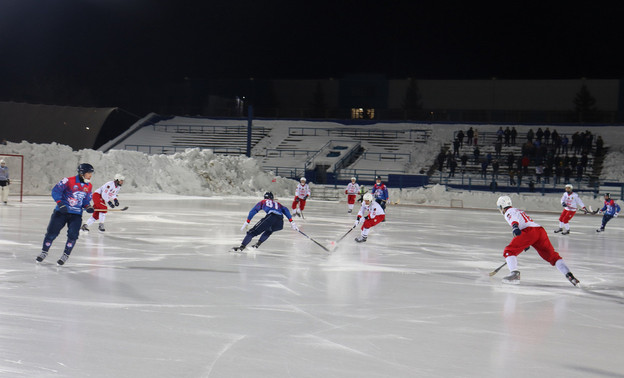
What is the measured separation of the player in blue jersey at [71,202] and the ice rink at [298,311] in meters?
0.46

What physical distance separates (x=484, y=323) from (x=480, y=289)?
1.99 m

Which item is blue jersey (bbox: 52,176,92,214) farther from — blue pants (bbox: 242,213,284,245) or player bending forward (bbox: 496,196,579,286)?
player bending forward (bbox: 496,196,579,286)

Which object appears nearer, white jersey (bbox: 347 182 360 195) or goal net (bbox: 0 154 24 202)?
white jersey (bbox: 347 182 360 195)

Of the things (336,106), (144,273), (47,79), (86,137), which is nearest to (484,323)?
(144,273)

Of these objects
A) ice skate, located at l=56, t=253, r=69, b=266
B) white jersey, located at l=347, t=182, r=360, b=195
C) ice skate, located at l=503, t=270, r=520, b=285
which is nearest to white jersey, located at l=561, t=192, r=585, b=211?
white jersey, located at l=347, t=182, r=360, b=195

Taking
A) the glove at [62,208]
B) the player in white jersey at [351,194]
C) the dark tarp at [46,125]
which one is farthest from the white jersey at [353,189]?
the dark tarp at [46,125]

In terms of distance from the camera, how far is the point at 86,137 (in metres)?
43.7

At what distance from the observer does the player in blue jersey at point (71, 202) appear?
8.45 meters

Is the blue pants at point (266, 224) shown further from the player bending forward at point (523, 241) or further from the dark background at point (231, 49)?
the dark background at point (231, 49)

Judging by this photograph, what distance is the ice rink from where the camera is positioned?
4.54 metres

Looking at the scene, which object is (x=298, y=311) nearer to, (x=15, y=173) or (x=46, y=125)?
(x=15, y=173)

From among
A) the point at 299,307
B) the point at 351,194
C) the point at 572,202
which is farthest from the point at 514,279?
the point at 351,194

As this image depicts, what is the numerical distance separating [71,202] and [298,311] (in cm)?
368

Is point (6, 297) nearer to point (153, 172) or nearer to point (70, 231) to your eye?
point (70, 231)
